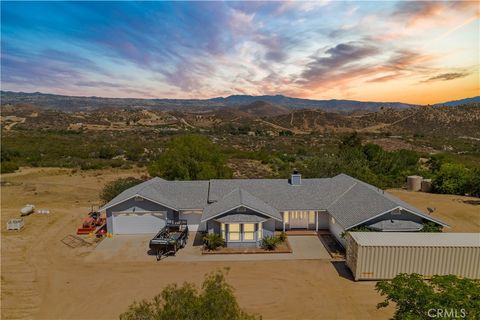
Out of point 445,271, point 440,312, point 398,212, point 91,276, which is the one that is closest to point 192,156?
point 91,276

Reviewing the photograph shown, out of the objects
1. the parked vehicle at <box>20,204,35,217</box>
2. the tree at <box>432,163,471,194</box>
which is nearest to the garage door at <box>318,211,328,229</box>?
the tree at <box>432,163,471,194</box>

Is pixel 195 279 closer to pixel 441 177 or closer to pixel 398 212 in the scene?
pixel 398 212

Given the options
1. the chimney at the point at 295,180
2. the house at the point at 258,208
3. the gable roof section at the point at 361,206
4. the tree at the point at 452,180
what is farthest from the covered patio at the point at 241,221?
the tree at the point at 452,180

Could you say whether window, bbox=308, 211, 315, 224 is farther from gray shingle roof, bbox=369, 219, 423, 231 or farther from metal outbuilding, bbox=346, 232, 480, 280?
metal outbuilding, bbox=346, 232, 480, 280

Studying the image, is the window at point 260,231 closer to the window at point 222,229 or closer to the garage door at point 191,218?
the window at point 222,229

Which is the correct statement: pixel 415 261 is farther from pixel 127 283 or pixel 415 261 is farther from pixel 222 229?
pixel 127 283
